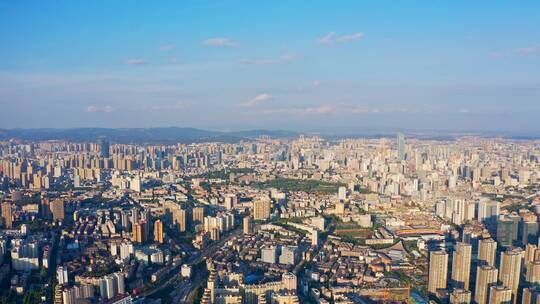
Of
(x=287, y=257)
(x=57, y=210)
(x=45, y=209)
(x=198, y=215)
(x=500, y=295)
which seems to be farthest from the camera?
(x=198, y=215)

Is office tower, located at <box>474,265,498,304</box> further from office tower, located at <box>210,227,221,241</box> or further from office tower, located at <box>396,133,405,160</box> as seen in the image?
office tower, located at <box>396,133,405,160</box>

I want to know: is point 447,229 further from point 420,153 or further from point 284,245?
point 420,153

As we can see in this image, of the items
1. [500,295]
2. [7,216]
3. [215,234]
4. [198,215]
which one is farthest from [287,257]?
[7,216]

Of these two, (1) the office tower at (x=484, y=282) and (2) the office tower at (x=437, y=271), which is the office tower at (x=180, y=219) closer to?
(2) the office tower at (x=437, y=271)

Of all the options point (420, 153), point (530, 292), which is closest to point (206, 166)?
point (420, 153)

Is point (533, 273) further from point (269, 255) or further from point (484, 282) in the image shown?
point (269, 255)

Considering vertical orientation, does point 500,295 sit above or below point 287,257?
above

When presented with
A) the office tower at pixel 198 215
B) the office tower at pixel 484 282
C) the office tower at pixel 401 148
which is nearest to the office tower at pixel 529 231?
the office tower at pixel 484 282
